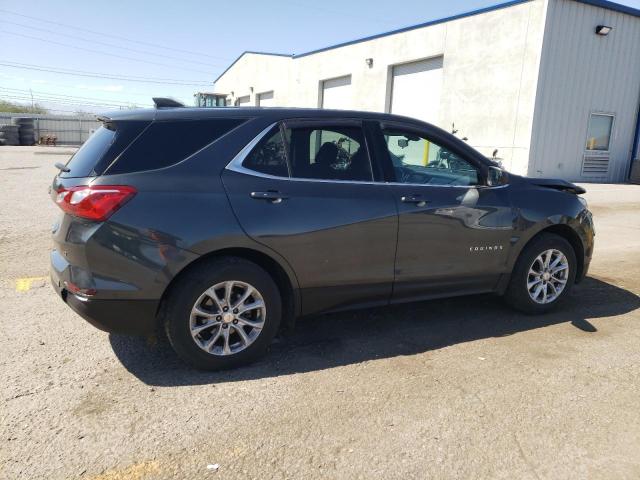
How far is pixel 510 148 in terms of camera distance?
1842 cm

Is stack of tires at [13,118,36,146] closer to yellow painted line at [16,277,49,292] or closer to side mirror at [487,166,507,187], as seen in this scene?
yellow painted line at [16,277,49,292]

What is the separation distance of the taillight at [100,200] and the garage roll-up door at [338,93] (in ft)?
78.1

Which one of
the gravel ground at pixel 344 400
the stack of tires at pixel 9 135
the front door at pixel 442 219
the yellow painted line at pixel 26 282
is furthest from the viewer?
the stack of tires at pixel 9 135

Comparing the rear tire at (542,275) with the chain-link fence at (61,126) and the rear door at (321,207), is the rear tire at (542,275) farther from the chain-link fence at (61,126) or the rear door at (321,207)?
the chain-link fence at (61,126)

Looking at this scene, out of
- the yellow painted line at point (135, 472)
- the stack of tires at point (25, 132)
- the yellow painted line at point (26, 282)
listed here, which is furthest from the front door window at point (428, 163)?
the stack of tires at point (25, 132)

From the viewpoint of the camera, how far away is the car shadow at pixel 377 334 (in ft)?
12.1

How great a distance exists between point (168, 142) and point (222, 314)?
1.18 m

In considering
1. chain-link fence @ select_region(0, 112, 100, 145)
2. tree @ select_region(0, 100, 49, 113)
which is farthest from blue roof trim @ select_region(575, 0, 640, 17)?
tree @ select_region(0, 100, 49, 113)

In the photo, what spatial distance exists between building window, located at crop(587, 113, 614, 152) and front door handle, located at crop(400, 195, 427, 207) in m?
17.7

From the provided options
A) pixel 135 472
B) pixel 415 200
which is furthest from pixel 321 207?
pixel 135 472

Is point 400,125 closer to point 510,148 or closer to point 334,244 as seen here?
point 334,244

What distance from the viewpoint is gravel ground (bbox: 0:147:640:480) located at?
2.72 m

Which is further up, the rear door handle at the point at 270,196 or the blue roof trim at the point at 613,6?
the blue roof trim at the point at 613,6

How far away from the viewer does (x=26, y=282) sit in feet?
18.0
